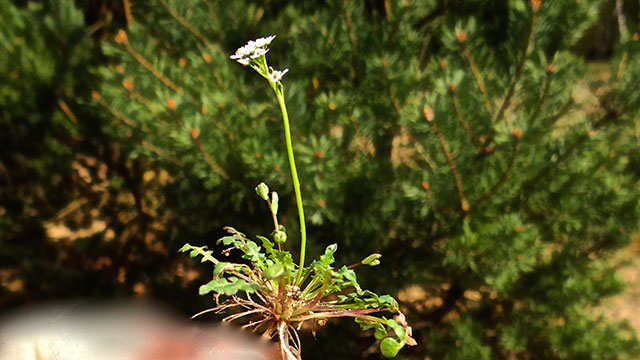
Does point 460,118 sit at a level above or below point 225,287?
above

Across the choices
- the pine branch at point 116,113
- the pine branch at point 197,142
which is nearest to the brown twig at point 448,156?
the pine branch at point 197,142

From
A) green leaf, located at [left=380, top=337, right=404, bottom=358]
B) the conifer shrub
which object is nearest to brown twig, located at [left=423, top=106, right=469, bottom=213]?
the conifer shrub

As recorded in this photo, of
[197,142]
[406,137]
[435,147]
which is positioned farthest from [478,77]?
[197,142]

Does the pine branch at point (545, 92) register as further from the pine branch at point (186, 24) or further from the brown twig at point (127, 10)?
the brown twig at point (127, 10)

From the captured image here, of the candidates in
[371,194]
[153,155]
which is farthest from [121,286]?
[371,194]

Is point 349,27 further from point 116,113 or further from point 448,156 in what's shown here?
point 116,113

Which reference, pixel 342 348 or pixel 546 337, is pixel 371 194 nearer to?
pixel 342 348

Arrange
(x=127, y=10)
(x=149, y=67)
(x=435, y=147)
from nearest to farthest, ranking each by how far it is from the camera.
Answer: (x=435, y=147)
(x=149, y=67)
(x=127, y=10)
